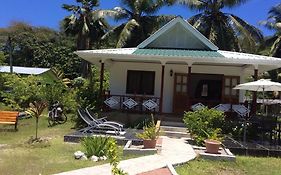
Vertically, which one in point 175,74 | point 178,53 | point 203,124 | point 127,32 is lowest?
point 203,124

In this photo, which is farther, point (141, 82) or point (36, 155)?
point (141, 82)

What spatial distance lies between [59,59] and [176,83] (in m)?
37.5

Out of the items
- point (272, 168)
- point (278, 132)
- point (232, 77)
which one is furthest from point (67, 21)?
point (272, 168)

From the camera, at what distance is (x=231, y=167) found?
10750 mm

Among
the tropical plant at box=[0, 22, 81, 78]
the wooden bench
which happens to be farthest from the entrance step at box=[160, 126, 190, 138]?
the tropical plant at box=[0, 22, 81, 78]

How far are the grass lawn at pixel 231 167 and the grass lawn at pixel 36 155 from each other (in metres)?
2.36

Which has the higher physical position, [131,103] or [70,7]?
[70,7]

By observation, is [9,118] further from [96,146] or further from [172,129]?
[96,146]

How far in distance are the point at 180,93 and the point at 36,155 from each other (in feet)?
35.9

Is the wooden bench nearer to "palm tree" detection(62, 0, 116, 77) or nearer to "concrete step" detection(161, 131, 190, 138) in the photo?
"concrete step" detection(161, 131, 190, 138)

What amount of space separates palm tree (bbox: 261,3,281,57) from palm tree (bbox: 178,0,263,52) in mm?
8011

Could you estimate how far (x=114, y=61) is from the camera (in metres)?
21.2

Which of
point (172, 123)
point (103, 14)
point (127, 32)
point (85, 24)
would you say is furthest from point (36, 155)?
point (85, 24)

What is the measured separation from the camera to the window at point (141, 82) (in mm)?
21125
